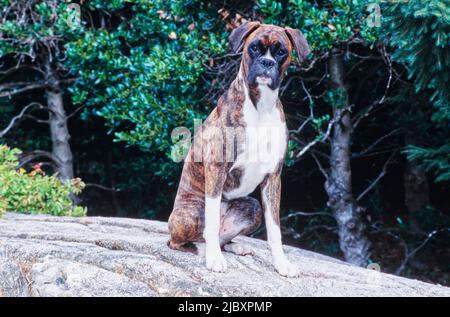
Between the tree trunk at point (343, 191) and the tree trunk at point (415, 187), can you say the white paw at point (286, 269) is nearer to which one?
the tree trunk at point (343, 191)

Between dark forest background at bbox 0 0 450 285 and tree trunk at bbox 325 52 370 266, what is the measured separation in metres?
0.01

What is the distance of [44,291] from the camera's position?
13.8 feet

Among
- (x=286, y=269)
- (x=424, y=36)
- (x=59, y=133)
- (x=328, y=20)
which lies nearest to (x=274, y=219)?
(x=286, y=269)

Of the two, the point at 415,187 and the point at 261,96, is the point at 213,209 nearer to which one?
the point at 261,96

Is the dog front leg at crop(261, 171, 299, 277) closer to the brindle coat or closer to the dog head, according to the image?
the brindle coat

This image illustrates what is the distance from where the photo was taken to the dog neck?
4492mm

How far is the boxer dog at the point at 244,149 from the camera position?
174 inches

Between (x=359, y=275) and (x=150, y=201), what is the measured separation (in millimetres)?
5452

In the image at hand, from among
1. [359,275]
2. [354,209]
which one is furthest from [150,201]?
[359,275]

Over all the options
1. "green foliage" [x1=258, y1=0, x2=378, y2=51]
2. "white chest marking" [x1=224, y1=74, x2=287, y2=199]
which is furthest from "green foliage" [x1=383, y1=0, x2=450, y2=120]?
"white chest marking" [x1=224, y1=74, x2=287, y2=199]

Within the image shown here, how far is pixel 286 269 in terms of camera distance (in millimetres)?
4730

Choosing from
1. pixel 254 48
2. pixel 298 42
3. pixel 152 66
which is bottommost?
A: pixel 254 48

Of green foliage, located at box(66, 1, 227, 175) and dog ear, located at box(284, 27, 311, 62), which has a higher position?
green foliage, located at box(66, 1, 227, 175)

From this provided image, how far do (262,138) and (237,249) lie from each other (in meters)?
1.05
